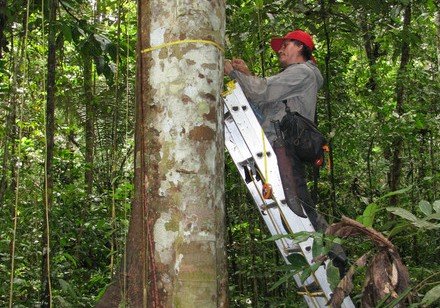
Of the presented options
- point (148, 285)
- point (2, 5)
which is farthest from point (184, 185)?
point (2, 5)

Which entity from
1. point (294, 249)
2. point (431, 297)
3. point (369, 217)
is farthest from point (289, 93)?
point (431, 297)

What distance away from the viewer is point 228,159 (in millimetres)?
6555

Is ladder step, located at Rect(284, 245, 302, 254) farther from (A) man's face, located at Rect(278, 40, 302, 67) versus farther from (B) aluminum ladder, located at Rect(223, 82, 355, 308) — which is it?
(A) man's face, located at Rect(278, 40, 302, 67)

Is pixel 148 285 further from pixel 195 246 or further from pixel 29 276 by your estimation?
pixel 29 276

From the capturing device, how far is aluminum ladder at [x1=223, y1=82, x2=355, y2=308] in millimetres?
3537

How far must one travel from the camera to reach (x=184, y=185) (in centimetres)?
248

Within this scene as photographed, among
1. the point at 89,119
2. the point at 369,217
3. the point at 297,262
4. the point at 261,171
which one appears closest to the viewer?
the point at 369,217

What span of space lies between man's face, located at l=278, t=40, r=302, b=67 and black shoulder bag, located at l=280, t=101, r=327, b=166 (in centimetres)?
51

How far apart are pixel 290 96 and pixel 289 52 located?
48cm

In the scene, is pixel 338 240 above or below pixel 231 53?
below

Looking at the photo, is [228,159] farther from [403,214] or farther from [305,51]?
[403,214]

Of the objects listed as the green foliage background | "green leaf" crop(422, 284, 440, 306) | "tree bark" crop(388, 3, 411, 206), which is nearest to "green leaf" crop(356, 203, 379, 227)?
"green leaf" crop(422, 284, 440, 306)

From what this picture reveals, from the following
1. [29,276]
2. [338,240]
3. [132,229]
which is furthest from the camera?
[29,276]

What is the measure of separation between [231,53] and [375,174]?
3584 millimetres
